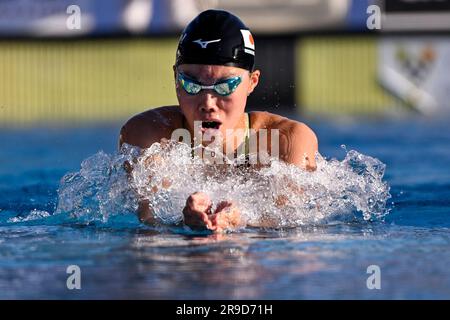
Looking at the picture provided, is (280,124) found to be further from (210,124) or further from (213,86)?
(213,86)

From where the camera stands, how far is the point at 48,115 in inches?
509

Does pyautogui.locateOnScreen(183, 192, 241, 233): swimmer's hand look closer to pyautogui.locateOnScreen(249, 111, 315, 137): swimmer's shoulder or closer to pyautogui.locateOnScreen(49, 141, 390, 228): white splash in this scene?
pyautogui.locateOnScreen(49, 141, 390, 228): white splash

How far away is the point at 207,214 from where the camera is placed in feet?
14.2

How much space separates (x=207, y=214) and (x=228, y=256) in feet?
1.20

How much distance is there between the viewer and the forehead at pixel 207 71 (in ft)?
15.4

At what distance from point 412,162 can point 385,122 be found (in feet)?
11.3

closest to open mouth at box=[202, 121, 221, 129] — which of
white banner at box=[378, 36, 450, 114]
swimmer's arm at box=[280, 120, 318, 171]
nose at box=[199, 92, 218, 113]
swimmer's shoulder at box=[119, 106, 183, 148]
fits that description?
nose at box=[199, 92, 218, 113]

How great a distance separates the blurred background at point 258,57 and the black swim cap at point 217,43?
24.7 ft

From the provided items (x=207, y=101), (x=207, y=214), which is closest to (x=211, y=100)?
(x=207, y=101)

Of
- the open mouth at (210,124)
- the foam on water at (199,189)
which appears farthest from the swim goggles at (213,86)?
the foam on water at (199,189)

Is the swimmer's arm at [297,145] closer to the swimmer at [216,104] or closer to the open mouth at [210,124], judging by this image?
the swimmer at [216,104]

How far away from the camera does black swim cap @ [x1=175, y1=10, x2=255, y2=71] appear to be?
4738 millimetres

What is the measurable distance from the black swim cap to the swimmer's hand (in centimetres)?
71
